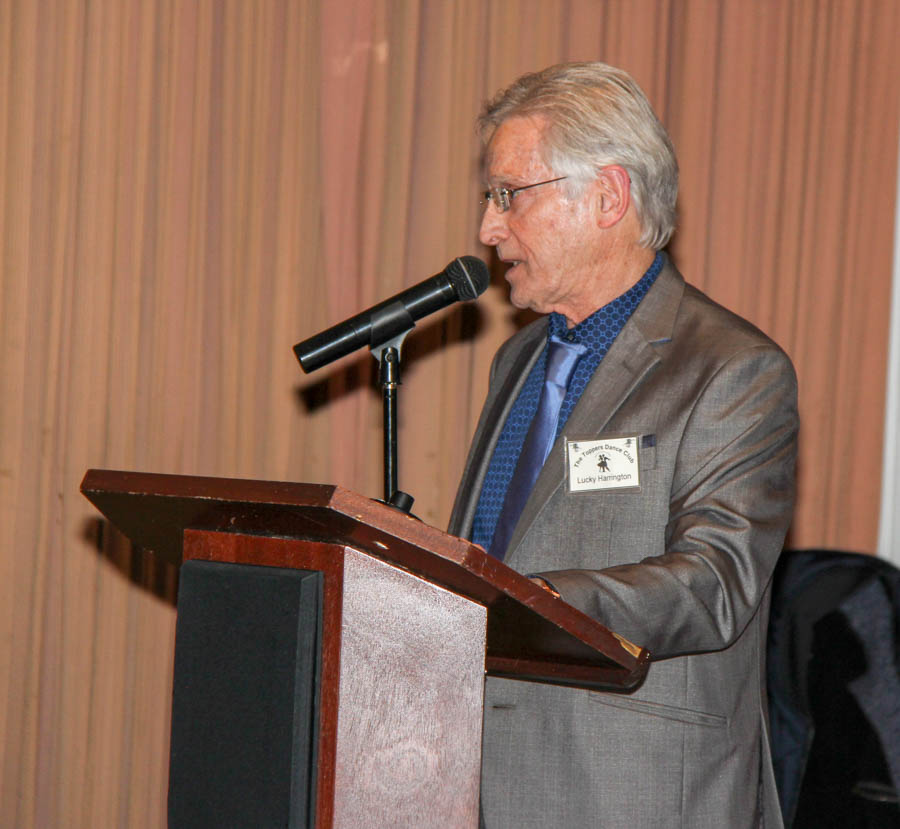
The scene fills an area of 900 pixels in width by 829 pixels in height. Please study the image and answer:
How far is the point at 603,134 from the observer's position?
87.5 inches

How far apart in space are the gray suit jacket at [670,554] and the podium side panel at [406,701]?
0.55 m

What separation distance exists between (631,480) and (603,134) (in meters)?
0.70

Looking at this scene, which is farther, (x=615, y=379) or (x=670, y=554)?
(x=615, y=379)

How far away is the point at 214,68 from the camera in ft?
11.7

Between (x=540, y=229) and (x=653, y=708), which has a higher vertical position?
(x=540, y=229)

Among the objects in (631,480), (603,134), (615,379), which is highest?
(603,134)

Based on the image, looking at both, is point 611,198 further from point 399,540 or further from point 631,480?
point 399,540

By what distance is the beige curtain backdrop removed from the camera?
3.47 meters

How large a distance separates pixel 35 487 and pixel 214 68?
1.39 metres

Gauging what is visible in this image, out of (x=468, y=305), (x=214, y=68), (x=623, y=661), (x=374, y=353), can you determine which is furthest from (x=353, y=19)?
(x=623, y=661)

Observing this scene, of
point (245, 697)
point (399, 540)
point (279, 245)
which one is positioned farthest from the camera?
point (279, 245)

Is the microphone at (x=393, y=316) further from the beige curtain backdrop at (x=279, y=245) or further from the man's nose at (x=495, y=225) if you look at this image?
the beige curtain backdrop at (x=279, y=245)

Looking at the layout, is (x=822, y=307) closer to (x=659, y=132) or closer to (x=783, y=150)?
(x=783, y=150)

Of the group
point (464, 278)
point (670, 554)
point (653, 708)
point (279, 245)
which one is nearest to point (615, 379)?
point (464, 278)
